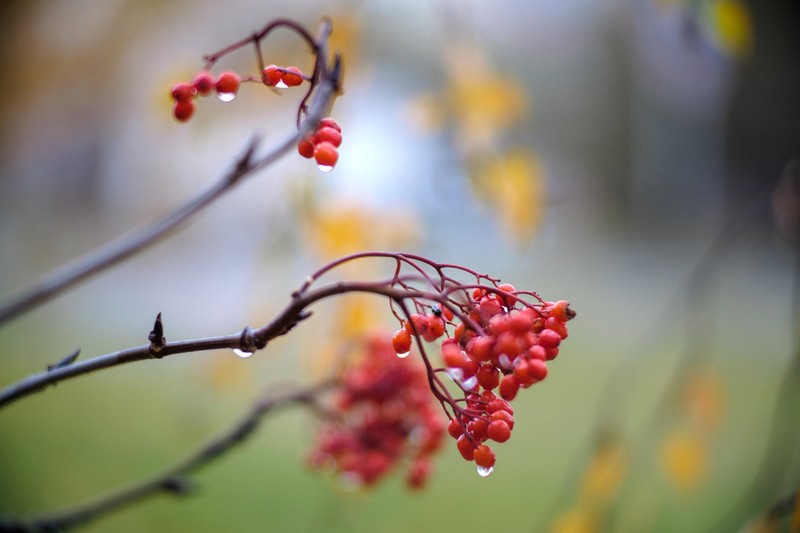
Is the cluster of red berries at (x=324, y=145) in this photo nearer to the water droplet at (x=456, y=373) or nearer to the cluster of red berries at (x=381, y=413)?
the water droplet at (x=456, y=373)

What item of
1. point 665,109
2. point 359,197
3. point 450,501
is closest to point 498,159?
point 359,197

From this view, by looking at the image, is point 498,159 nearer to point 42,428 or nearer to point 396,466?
point 396,466

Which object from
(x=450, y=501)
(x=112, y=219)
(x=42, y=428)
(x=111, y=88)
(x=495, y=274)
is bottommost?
(x=450, y=501)

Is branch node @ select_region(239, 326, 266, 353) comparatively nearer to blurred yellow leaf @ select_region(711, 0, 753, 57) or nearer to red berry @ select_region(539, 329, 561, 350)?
red berry @ select_region(539, 329, 561, 350)

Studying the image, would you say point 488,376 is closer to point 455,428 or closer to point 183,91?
point 455,428

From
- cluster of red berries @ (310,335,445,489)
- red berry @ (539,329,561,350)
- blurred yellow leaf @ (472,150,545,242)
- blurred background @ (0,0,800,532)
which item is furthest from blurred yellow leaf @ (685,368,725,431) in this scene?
red berry @ (539,329,561,350)

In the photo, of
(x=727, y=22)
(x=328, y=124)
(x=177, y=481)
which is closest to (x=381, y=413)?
(x=177, y=481)
